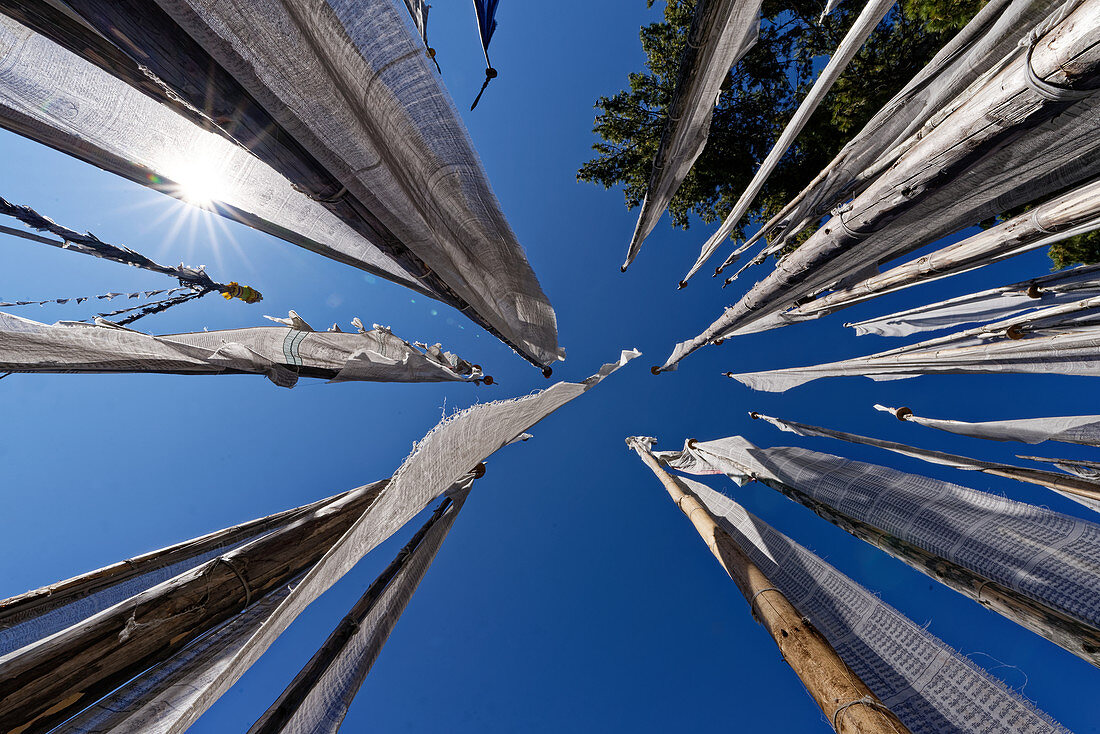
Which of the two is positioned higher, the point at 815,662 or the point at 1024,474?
the point at 815,662

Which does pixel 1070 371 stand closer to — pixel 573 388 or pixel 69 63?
pixel 573 388

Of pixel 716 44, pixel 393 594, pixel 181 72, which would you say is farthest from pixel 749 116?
pixel 393 594

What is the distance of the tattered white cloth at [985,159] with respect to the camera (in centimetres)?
103

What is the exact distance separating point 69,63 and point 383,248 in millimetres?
1476

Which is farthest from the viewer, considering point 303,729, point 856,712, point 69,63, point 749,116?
point 749,116

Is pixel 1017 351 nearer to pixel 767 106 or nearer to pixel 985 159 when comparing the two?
pixel 985 159

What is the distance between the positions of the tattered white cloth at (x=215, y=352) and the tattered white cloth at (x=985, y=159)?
8.75ft

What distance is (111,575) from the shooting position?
1.70m

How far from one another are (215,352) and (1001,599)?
4.22 m

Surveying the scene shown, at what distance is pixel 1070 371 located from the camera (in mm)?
2340

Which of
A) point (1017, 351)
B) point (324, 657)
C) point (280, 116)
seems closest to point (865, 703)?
point (324, 657)

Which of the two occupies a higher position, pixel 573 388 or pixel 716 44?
pixel 716 44

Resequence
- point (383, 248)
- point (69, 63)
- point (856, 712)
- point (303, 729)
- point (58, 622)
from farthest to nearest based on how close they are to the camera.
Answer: point (383, 248) < point (69, 63) < point (58, 622) < point (303, 729) < point (856, 712)

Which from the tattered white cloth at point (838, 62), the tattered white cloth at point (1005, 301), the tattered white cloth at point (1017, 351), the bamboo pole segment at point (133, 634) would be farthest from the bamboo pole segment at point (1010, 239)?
the bamboo pole segment at point (133, 634)
